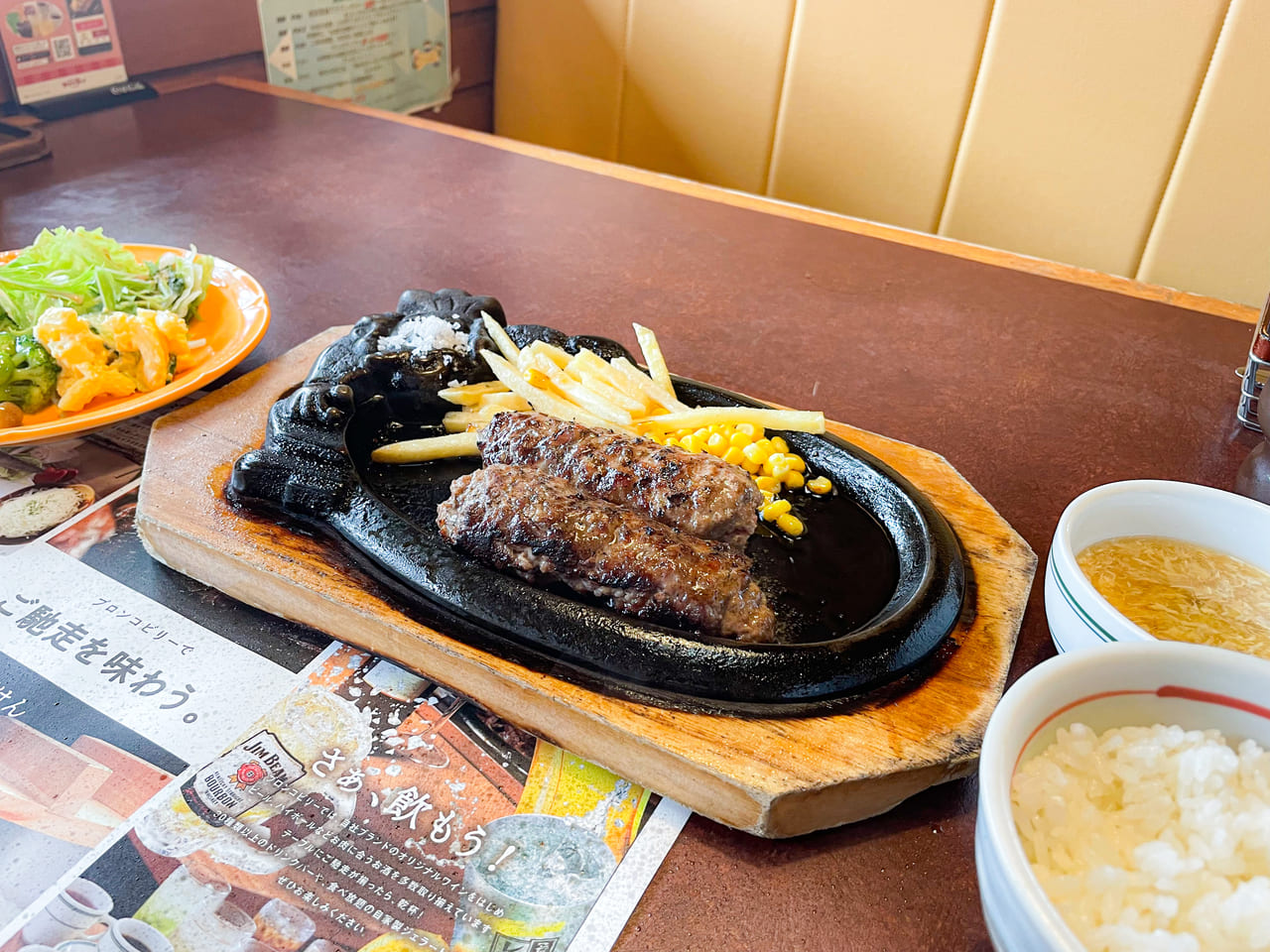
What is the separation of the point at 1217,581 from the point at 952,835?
0.63 meters

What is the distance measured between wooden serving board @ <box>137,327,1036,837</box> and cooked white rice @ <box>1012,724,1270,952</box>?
24cm

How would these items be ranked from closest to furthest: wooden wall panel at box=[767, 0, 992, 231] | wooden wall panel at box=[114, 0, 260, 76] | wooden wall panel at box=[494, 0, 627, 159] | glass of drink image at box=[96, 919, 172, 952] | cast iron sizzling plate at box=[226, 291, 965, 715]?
glass of drink image at box=[96, 919, 172, 952]
cast iron sizzling plate at box=[226, 291, 965, 715]
wooden wall panel at box=[114, 0, 260, 76]
wooden wall panel at box=[767, 0, 992, 231]
wooden wall panel at box=[494, 0, 627, 159]

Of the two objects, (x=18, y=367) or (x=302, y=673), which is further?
(x=18, y=367)

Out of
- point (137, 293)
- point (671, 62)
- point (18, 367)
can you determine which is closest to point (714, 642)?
point (18, 367)

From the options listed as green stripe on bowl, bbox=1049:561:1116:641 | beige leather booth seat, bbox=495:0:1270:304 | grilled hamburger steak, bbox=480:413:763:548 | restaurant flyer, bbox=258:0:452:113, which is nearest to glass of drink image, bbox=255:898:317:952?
grilled hamburger steak, bbox=480:413:763:548

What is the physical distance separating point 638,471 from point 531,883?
759 millimetres

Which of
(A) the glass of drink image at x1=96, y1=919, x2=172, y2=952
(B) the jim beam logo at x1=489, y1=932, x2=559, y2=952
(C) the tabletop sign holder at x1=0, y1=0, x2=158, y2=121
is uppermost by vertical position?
(C) the tabletop sign holder at x1=0, y1=0, x2=158, y2=121

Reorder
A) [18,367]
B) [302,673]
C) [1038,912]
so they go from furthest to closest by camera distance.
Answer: [18,367] → [302,673] → [1038,912]

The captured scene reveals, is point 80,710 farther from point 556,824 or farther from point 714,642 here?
point 714,642

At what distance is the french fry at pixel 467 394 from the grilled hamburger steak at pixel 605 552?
0.42m

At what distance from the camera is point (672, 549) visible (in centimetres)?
152

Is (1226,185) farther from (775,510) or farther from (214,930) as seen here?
(214,930)

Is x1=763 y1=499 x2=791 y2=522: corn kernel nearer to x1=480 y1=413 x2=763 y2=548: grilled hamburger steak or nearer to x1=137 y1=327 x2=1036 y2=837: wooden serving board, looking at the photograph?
x1=480 y1=413 x2=763 y2=548: grilled hamburger steak

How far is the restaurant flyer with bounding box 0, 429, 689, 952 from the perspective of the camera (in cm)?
118
